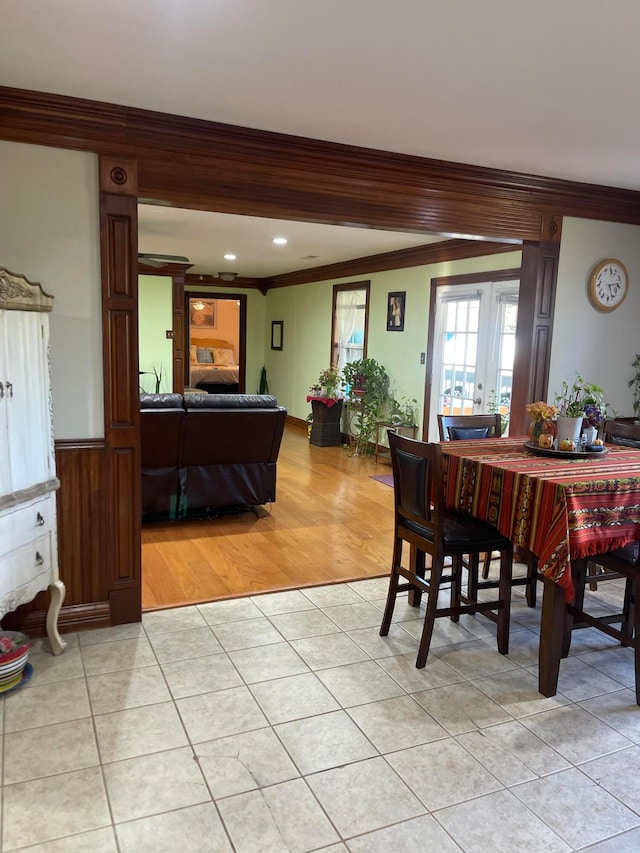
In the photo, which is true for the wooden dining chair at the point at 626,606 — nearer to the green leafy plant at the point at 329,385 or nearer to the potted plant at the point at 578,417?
the potted plant at the point at 578,417

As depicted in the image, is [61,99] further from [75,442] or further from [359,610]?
[359,610]

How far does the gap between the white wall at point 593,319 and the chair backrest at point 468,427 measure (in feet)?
2.08

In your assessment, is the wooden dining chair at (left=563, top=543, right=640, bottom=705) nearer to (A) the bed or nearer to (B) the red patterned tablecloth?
(B) the red patterned tablecloth

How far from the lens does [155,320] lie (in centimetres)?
856

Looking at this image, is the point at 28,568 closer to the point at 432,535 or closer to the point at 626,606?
the point at 432,535

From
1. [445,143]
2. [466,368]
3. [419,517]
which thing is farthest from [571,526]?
[466,368]

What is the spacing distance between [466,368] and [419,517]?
3.69 m

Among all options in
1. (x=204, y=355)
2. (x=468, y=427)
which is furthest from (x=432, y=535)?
(x=204, y=355)

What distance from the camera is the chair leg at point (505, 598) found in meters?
2.93

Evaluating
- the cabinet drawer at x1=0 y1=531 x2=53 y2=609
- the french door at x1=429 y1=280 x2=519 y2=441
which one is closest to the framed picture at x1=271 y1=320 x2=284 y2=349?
the french door at x1=429 y1=280 x2=519 y2=441

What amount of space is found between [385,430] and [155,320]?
12.1 feet

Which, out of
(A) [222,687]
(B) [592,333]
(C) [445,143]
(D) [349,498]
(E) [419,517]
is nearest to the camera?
(A) [222,687]

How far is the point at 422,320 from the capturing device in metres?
6.89

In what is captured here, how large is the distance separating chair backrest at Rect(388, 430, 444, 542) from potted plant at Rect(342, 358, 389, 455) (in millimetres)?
4596
